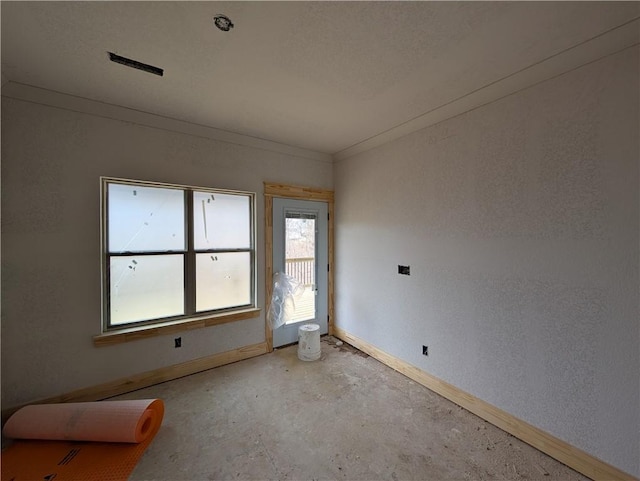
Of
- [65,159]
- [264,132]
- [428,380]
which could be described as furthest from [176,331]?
[428,380]

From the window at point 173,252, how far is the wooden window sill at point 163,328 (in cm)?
9

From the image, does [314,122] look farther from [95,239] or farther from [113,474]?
[113,474]

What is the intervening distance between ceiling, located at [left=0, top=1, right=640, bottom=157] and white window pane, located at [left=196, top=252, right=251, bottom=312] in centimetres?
170

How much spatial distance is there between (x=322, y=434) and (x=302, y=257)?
2.21 m

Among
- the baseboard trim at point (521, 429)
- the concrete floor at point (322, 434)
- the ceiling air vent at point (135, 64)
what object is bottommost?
the concrete floor at point (322, 434)

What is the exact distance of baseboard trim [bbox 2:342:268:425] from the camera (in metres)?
2.38

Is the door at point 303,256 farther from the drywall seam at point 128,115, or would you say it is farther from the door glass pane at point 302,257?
the drywall seam at point 128,115

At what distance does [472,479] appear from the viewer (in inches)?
66.3

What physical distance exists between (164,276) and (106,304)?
0.55m

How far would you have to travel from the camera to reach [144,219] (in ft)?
9.12

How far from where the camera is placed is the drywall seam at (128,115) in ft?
7.18

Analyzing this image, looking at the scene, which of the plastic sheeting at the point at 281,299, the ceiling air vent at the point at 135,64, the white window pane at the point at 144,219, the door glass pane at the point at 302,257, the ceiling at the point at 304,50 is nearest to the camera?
the ceiling at the point at 304,50

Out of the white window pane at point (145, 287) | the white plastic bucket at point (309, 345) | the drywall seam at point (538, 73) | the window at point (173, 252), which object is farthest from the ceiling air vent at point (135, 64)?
the white plastic bucket at point (309, 345)

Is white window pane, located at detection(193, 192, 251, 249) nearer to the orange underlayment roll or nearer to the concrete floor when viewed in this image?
the concrete floor
